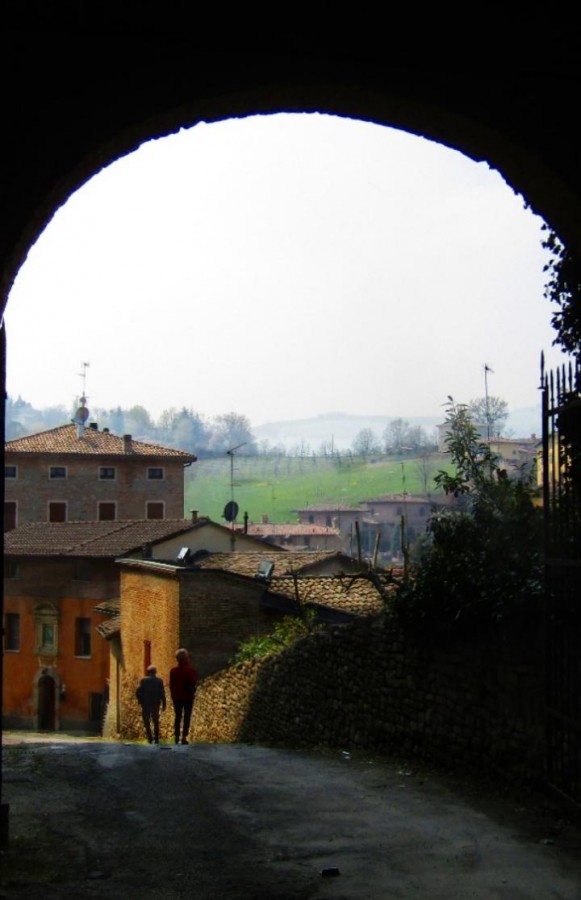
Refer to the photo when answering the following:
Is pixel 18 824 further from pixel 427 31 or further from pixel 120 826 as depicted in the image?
pixel 427 31

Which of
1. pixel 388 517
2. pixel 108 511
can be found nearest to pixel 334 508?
pixel 388 517

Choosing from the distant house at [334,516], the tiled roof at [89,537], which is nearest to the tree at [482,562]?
the tiled roof at [89,537]

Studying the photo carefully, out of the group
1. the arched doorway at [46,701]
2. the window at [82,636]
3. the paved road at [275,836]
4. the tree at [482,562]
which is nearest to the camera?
the paved road at [275,836]

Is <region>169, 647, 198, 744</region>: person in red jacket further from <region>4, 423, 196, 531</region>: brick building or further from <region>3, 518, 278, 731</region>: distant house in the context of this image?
<region>4, 423, 196, 531</region>: brick building

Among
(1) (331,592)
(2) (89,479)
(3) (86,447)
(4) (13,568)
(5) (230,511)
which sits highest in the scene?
(3) (86,447)

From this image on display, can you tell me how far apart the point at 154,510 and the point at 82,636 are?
1529 centimetres

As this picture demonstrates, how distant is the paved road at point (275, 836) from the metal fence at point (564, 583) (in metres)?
0.48

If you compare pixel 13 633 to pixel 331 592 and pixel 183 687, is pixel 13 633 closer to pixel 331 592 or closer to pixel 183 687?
pixel 331 592

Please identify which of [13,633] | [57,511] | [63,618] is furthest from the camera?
[57,511]

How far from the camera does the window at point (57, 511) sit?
5284 cm

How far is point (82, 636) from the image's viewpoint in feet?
129

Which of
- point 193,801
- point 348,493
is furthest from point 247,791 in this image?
point 348,493

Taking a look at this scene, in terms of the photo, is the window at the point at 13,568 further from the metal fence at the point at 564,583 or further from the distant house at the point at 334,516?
the distant house at the point at 334,516

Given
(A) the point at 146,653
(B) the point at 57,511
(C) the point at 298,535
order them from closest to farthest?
(A) the point at 146,653
(B) the point at 57,511
(C) the point at 298,535
